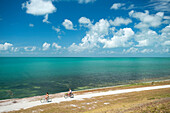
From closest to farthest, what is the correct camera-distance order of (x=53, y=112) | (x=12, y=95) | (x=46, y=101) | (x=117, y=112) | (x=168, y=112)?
(x=168, y=112), (x=117, y=112), (x=53, y=112), (x=46, y=101), (x=12, y=95)

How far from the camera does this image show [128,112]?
51.5ft

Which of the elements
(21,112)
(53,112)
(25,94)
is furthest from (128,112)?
(25,94)

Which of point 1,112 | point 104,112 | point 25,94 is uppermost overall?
point 104,112

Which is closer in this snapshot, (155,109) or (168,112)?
(168,112)

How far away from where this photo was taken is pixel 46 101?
2612 centimetres

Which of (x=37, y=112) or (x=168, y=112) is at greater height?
(x=168, y=112)

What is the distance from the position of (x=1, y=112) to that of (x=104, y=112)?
49.8 feet

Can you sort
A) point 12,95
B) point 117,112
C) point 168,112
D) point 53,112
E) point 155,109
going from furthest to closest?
point 12,95, point 53,112, point 117,112, point 155,109, point 168,112

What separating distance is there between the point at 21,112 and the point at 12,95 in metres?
17.4

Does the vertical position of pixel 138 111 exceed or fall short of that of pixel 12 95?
it exceeds it

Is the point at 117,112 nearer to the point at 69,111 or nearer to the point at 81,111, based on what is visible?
the point at 81,111

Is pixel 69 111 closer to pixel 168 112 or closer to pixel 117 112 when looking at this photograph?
pixel 117 112

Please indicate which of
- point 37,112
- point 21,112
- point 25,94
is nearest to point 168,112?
point 37,112

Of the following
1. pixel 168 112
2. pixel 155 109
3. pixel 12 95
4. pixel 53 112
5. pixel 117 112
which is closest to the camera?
pixel 168 112
